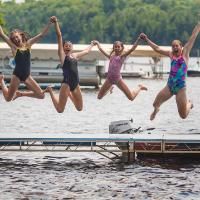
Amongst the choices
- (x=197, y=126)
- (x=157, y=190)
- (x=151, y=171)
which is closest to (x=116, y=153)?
(x=151, y=171)

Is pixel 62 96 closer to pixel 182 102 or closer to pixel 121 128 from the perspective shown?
pixel 182 102

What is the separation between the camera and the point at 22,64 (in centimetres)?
3136

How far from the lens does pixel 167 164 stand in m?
45.5

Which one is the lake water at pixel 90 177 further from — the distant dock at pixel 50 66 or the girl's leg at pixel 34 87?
the distant dock at pixel 50 66

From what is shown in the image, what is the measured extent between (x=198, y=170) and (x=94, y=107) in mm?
51803

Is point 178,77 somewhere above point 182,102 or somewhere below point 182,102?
above

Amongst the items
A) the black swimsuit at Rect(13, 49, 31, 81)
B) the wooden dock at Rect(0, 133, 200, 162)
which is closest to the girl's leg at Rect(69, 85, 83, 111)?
the black swimsuit at Rect(13, 49, 31, 81)

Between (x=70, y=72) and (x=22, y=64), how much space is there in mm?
1999

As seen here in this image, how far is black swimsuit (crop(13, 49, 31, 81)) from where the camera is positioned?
3103 cm

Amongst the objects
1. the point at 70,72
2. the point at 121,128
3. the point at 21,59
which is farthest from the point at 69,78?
the point at 121,128

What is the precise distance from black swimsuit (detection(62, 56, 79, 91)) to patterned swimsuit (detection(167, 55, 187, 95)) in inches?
152

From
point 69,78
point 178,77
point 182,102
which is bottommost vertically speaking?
point 182,102

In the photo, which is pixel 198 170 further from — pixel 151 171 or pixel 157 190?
pixel 157 190

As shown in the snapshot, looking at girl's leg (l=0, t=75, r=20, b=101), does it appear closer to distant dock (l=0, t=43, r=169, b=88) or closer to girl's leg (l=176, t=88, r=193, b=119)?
girl's leg (l=176, t=88, r=193, b=119)
